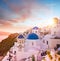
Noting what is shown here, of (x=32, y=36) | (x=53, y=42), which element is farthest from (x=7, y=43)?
(x=53, y=42)

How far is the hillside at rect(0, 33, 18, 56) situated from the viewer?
1.82 m

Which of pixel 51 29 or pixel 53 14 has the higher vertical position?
pixel 53 14

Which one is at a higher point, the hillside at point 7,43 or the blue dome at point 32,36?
the blue dome at point 32,36

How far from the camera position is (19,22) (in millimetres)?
1858

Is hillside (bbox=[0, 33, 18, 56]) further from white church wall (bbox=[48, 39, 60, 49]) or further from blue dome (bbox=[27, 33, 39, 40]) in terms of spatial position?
white church wall (bbox=[48, 39, 60, 49])

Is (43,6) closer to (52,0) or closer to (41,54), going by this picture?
(52,0)

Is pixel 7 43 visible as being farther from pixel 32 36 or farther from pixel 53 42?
pixel 53 42

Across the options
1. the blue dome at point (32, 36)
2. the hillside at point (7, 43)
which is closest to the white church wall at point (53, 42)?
the blue dome at point (32, 36)

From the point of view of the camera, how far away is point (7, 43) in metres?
1.82

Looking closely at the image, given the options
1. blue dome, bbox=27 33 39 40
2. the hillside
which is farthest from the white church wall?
the hillside

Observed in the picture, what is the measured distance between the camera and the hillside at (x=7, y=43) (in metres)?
1.82

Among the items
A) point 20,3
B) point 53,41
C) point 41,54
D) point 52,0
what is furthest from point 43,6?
point 41,54

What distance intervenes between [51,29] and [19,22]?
1.14ft

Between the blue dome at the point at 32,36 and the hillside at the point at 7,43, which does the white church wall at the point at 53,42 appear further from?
the hillside at the point at 7,43
